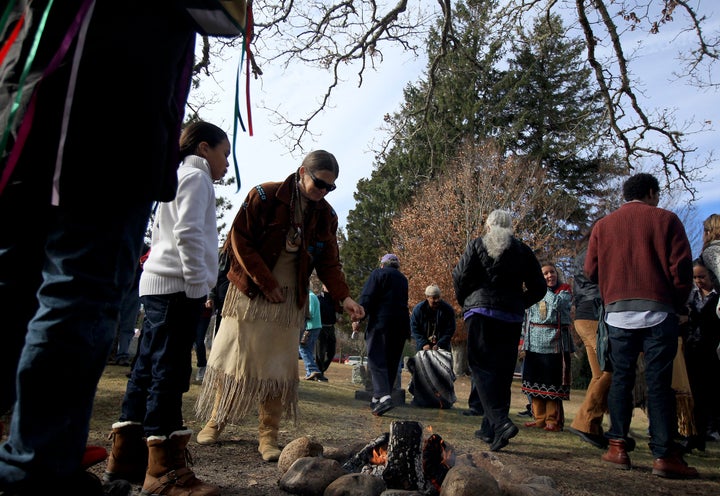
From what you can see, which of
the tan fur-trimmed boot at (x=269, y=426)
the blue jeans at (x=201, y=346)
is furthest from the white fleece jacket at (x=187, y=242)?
the blue jeans at (x=201, y=346)

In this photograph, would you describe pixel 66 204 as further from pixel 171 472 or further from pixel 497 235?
pixel 497 235

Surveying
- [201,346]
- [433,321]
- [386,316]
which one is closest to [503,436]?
[386,316]

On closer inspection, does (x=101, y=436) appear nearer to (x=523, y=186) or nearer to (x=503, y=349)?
(x=503, y=349)

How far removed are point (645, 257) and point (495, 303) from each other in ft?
3.73

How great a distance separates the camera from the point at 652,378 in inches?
157

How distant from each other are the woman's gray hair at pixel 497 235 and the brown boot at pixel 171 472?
2976mm

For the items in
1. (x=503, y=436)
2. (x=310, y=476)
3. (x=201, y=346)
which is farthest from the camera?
(x=201, y=346)

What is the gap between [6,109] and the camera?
4.62ft

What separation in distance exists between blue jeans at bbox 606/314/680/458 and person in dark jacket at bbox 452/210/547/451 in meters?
0.77

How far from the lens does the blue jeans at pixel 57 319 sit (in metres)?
1.31

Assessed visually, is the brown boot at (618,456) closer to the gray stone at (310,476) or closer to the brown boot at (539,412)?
the brown boot at (539,412)

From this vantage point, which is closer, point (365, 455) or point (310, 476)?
point (310, 476)

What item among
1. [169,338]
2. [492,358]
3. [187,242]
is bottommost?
[169,338]

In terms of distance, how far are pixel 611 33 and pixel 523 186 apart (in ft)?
54.8
